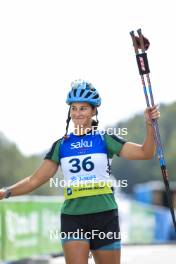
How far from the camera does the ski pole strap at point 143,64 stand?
23.9 ft

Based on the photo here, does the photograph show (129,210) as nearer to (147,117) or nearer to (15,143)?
(147,117)

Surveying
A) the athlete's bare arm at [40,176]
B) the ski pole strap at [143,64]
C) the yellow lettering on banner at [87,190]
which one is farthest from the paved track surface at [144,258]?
the ski pole strap at [143,64]

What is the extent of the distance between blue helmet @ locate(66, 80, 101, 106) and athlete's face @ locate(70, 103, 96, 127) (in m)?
0.05

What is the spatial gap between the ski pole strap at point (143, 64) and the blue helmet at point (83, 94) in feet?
1.47

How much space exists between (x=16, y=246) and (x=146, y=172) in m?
110

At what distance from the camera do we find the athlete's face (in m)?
7.29

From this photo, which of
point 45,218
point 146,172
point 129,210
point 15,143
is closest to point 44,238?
point 45,218

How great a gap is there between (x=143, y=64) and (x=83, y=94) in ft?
1.90

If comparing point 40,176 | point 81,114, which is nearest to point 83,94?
point 81,114

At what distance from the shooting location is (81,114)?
23.9ft

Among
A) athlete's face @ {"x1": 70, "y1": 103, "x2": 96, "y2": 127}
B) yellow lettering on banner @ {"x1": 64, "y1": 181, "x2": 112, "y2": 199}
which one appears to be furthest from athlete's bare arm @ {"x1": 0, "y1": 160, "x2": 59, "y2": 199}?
athlete's face @ {"x1": 70, "y1": 103, "x2": 96, "y2": 127}

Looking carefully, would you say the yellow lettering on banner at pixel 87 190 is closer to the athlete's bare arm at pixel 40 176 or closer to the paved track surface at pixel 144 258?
the athlete's bare arm at pixel 40 176

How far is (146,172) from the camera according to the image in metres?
126

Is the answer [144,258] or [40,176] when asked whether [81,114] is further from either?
[144,258]
